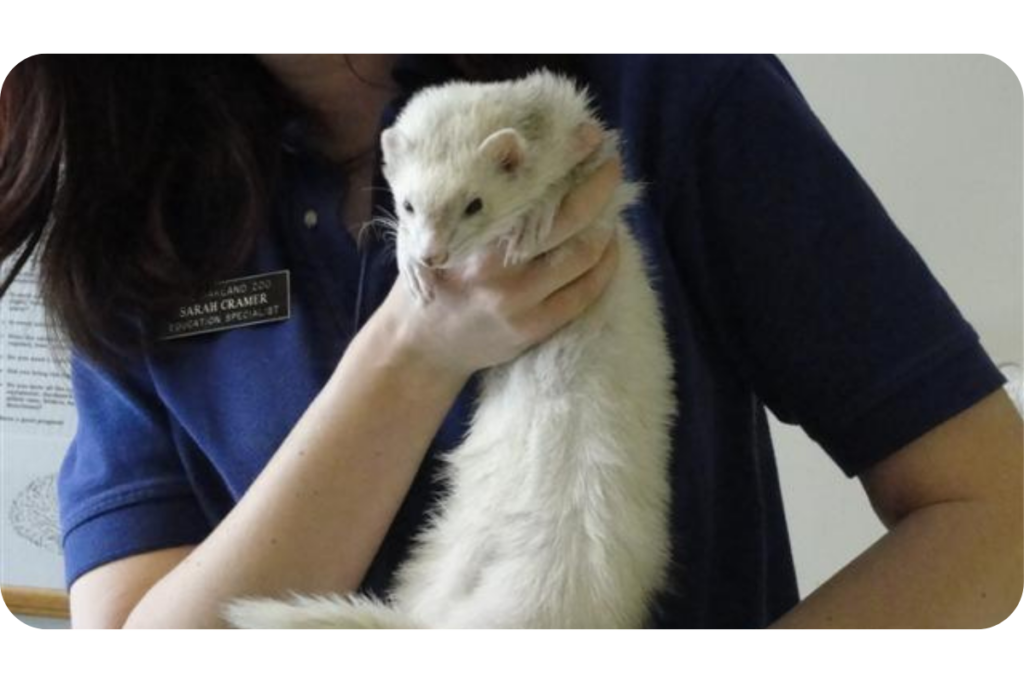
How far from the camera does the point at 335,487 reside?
0.55 m

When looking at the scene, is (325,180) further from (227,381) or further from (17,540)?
(17,540)

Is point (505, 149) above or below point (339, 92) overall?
below

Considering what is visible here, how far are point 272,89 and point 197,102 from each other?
0.05 metres

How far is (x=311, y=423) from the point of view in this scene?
1.81 feet

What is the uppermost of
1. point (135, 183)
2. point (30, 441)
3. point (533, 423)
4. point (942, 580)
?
point (135, 183)

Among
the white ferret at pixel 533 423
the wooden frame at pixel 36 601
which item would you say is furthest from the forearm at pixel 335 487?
the wooden frame at pixel 36 601

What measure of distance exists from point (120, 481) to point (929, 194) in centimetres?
52

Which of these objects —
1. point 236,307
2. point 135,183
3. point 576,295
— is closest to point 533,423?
point 576,295

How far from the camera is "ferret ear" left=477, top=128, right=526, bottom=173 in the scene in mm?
519

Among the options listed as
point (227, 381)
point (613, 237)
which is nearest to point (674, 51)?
point (613, 237)

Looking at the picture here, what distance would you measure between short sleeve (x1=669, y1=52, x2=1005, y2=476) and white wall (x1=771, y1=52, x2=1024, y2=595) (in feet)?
0.11

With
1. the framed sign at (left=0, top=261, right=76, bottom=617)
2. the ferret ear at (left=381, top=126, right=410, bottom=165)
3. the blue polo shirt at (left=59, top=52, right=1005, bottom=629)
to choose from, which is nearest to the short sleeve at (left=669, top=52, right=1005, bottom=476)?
the blue polo shirt at (left=59, top=52, right=1005, bottom=629)

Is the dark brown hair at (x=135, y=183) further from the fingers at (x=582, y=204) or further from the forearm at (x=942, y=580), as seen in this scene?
the forearm at (x=942, y=580)

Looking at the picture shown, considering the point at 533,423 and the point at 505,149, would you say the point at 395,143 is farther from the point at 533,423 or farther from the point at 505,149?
the point at 533,423
